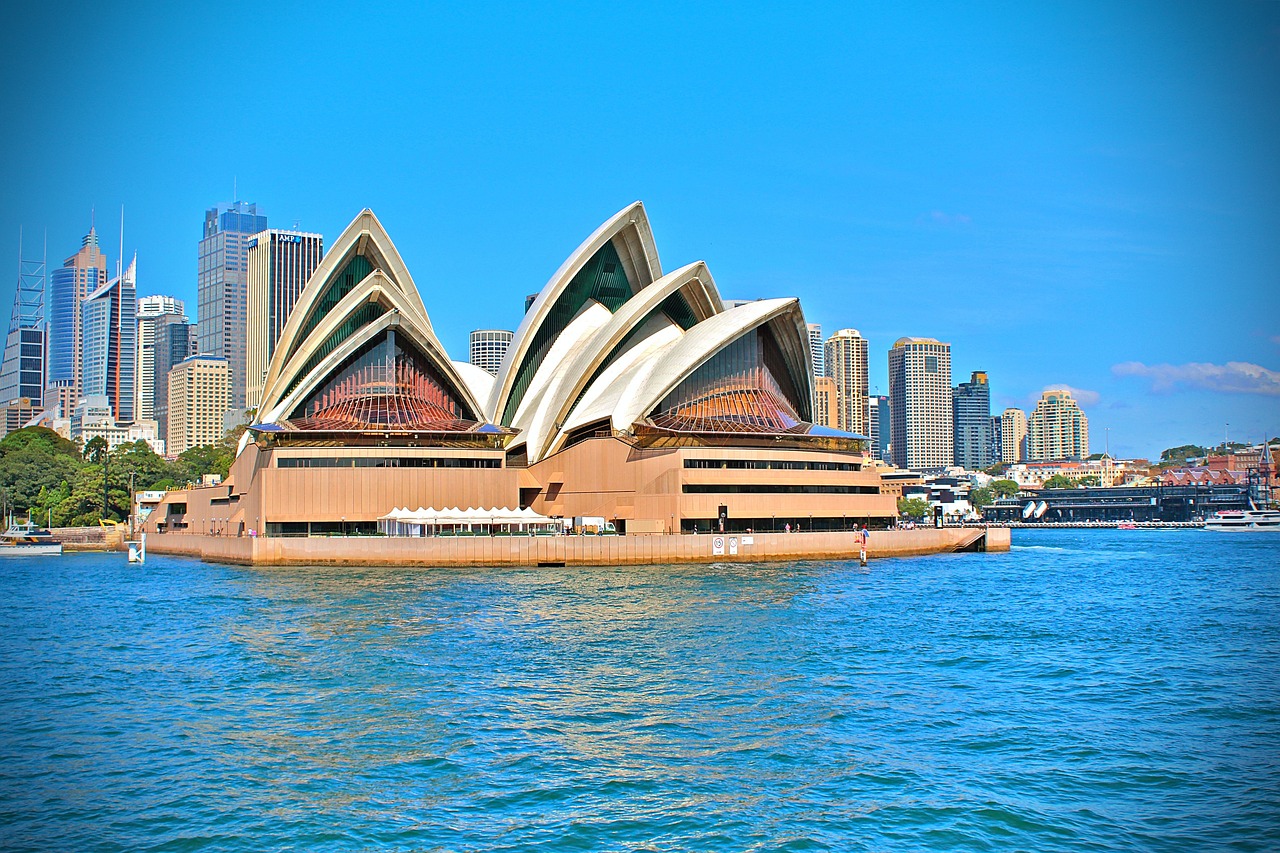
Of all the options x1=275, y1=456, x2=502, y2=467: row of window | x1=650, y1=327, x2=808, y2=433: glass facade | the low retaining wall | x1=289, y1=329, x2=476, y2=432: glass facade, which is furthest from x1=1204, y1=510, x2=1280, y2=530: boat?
x1=275, y1=456, x2=502, y2=467: row of window

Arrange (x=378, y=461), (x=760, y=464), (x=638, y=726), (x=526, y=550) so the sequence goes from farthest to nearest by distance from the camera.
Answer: (x=760, y=464) → (x=378, y=461) → (x=526, y=550) → (x=638, y=726)

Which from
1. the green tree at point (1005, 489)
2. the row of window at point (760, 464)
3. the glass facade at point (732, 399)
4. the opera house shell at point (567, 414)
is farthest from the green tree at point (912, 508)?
the row of window at point (760, 464)

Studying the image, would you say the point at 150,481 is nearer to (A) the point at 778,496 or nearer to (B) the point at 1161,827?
(A) the point at 778,496

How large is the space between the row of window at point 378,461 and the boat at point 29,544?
1148 inches

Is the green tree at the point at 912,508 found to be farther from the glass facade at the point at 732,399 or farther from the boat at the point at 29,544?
the boat at the point at 29,544

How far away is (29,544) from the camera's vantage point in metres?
81.9

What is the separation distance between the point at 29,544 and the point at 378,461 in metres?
37.9

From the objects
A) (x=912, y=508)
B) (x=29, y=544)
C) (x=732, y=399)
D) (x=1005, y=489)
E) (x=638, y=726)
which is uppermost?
(x=732, y=399)

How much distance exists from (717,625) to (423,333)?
40.4m

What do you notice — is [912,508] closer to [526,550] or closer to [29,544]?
[29,544]

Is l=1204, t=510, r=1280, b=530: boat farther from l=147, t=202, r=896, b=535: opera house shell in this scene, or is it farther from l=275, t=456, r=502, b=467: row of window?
l=275, t=456, r=502, b=467: row of window

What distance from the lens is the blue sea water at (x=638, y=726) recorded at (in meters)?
14.2

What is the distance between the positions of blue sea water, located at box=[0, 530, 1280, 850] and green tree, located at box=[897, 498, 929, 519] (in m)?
114

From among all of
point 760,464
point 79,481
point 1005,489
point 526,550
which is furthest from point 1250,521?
point 79,481
